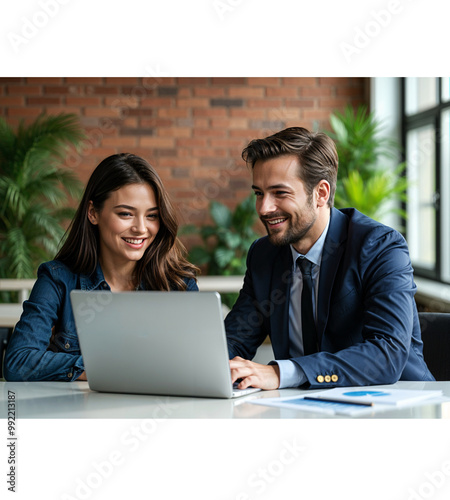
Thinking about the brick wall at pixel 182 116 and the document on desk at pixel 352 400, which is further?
the brick wall at pixel 182 116

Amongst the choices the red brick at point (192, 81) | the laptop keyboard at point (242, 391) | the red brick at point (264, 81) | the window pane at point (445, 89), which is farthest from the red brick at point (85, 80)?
the laptop keyboard at point (242, 391)

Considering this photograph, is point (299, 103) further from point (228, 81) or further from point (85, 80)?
point (85, 80)

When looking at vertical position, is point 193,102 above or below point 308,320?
above

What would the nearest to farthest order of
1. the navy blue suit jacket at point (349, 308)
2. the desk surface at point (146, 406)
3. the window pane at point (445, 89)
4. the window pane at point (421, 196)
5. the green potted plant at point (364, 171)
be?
the desk surface at point (146, 406) < the navy blue suit jacket at point (349, 308) < the window pane at point (445, 89) < the green potted plant at point (364, 171) < the window pane at point (421, 196)

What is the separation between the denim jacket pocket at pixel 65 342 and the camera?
216 centimetres

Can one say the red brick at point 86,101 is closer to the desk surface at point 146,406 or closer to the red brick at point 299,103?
the red brick at point 299,103

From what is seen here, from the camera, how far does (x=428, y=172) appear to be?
543cm

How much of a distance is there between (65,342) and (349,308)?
0.89 meters

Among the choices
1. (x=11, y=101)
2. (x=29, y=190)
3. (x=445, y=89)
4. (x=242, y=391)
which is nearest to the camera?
(x=242, y=391)

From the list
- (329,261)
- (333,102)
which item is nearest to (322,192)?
(329,261)
